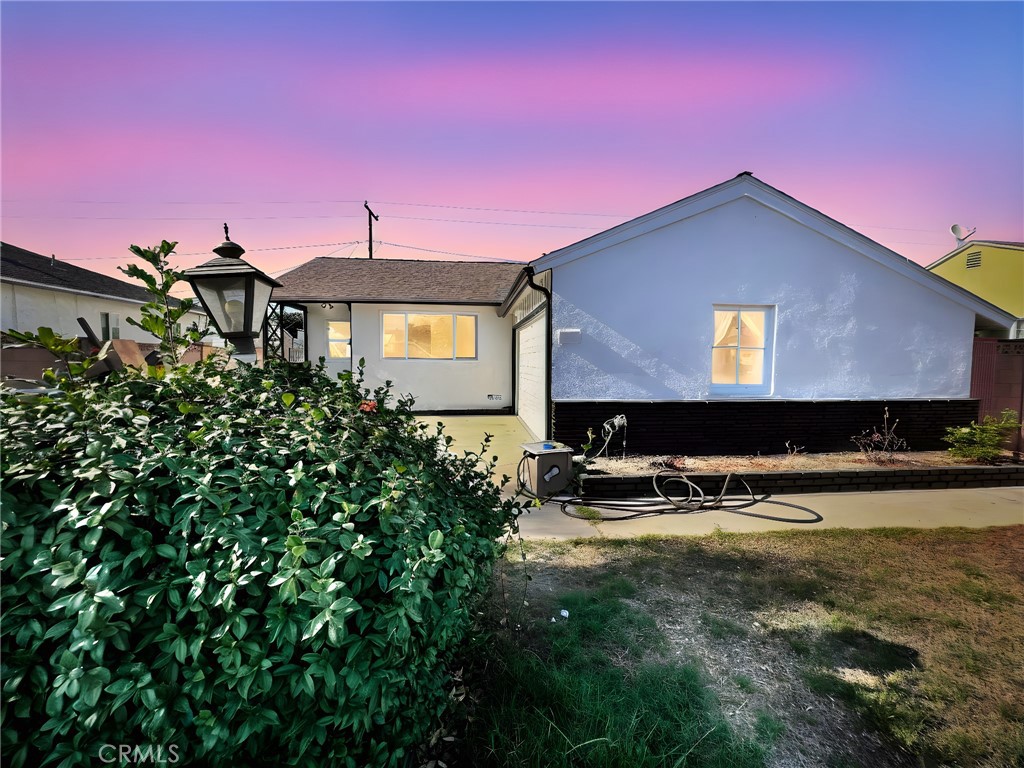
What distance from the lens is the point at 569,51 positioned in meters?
5.09

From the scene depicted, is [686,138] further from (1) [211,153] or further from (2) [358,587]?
(2) [358,587]

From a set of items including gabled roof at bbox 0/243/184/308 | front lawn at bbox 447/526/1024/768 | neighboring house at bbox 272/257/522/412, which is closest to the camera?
front lawn at bbox 447/526/1024/768

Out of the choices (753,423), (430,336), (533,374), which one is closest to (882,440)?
(753,423)

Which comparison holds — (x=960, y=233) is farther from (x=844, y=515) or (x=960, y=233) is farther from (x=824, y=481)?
(x=844, y=515)

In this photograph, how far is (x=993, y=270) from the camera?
50.3ft

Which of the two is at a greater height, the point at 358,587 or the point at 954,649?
the point at 358,587

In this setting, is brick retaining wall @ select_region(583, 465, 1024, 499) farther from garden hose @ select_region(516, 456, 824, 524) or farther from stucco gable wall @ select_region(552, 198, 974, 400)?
stucco gable wall @ select_region(552, 198, 974, 400)

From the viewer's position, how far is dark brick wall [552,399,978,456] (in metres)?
7.31

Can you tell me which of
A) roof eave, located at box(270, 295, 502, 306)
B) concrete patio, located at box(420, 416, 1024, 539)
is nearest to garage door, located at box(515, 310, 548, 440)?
roof eave, located at box(270, 295, 502, 306)

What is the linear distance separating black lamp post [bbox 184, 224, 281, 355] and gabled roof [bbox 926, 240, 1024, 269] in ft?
70.0

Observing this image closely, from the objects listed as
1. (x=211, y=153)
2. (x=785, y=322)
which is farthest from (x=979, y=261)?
(x=211, y=153)

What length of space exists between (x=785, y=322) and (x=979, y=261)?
14583 mm

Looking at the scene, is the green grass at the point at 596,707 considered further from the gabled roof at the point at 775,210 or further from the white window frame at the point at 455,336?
the white window frame at the point at 455,336
